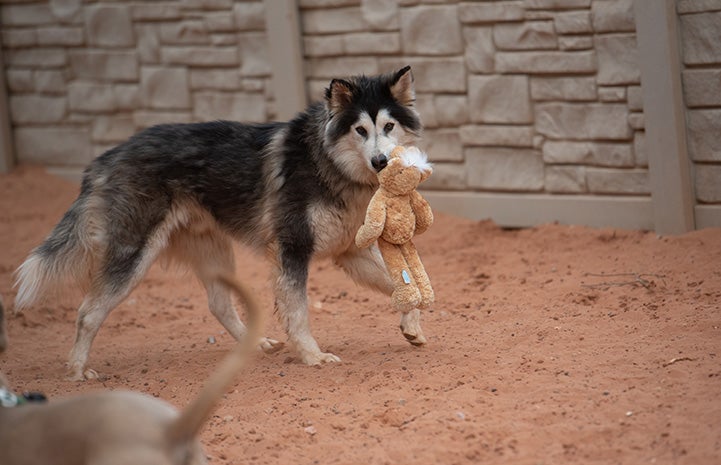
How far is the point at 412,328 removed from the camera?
236 inches

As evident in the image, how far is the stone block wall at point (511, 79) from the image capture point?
7.88 meters

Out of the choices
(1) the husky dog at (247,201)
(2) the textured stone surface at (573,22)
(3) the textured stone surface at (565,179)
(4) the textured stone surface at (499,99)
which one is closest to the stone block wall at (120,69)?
(4) the textured stone surface at (499,99)

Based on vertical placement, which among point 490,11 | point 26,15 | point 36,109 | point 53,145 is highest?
point 26,15

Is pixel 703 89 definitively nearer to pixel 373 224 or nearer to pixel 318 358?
pixel 373 224

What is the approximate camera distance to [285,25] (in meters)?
9.69

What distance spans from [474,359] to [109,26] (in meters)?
7.25

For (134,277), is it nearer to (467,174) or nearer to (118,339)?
(118,339)

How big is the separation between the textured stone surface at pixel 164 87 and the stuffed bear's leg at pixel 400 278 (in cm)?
554

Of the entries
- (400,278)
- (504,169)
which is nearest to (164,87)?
(504,169)

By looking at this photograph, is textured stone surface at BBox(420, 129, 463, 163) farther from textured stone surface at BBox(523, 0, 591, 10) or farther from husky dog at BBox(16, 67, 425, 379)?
husky dog at BBox(16, 67, 425, 379)

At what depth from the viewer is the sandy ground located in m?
4.49

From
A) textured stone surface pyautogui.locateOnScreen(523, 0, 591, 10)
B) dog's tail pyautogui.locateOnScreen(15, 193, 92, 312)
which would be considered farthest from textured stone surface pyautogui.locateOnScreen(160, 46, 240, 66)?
dog's tail pyautogui.locateOnScreen(15, 193, 92, 312)

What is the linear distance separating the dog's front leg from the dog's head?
2.46 feet

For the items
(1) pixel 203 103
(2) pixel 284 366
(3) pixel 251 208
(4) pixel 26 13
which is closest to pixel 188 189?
(3) pixel 251 208
